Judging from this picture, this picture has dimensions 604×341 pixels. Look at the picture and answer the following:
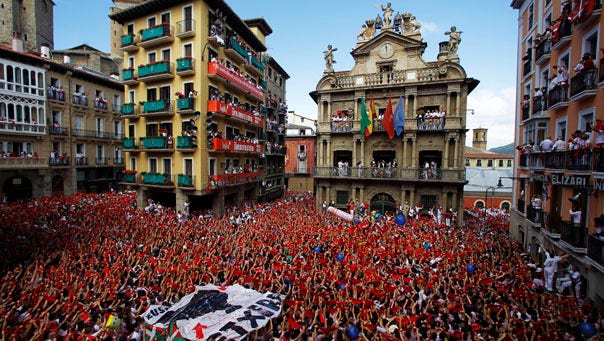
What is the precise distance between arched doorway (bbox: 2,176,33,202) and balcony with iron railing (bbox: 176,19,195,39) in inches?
805

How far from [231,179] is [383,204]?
1388 cm

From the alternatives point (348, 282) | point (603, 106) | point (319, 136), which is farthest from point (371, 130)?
point (348, 282)

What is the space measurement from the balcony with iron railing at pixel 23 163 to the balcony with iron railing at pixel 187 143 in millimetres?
15093

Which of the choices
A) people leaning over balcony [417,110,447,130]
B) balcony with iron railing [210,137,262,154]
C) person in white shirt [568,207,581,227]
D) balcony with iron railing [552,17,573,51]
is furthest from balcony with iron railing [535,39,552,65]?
balcony with iron railing [210,137,262,154]

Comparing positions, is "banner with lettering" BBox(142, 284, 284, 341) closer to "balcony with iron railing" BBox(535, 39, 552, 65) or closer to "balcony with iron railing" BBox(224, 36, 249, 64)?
"balcony with iron railing" BBox(535, 39, 552, 65)

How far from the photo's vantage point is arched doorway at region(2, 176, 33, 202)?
26.8 metres

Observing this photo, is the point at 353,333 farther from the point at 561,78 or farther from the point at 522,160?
the point at 522,160

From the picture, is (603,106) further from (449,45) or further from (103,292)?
(103,292)

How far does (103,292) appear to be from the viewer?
9.56 meters

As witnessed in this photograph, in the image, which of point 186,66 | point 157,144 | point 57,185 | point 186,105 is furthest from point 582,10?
point 57,185

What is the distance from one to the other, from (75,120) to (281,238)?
28888mm

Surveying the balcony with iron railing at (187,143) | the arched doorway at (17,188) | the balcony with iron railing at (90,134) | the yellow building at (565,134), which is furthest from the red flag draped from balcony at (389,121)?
the arched doorway at (17,188)

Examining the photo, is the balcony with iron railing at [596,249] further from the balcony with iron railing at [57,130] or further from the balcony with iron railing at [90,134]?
the balcony with iron railing at [90,134]

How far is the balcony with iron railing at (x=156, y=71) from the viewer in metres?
23.3
